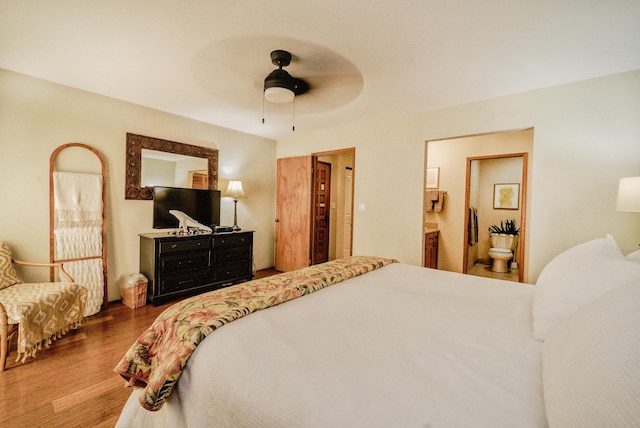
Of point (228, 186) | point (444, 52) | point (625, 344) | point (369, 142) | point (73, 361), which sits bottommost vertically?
point (73, 361)

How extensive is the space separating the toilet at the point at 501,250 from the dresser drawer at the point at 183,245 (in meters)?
5.05

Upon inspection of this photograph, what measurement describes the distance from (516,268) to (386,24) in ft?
18.4

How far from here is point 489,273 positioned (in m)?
5.16

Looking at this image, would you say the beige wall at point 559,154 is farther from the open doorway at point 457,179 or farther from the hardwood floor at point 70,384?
the hardwood floor at point 70,384

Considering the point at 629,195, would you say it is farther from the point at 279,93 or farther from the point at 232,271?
the point at 232,271

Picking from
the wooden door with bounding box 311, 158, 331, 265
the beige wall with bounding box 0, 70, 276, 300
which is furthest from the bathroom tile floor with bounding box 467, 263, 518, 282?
the beige wall with bounding box 0, 70, 276, 300

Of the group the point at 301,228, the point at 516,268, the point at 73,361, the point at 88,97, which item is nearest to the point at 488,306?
the point at 73,361

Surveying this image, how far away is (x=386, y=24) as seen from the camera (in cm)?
187

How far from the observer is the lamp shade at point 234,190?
4.27 meters

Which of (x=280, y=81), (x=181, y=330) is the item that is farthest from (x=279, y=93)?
(x=181, y=330)

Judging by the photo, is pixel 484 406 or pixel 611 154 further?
pixel 611 154

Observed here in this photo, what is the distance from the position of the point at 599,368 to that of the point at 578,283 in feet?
2.48

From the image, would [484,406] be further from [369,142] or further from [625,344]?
[369,142]

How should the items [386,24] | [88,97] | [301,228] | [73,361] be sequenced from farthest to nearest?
[301,228], [88,97], [73,361], [386,24]
